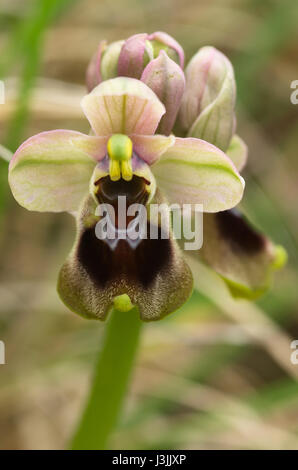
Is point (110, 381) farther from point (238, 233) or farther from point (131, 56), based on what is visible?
point (131, 56)

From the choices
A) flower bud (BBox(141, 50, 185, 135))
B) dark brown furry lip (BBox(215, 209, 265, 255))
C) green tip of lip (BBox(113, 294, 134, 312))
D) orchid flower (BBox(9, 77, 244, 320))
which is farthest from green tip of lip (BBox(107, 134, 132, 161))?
dark brown furry lip (BBox(215, 209, 265, 255))

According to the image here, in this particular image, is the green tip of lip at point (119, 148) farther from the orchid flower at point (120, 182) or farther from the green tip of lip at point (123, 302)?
the green tip of lip at point (123, 302)

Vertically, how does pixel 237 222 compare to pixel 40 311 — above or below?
below

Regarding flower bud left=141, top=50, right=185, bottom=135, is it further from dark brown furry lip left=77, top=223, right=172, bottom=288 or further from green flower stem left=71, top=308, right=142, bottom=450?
green flower stem left=71, top=308, right=142, bottom=450

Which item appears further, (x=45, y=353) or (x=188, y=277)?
(x=45, y=353)

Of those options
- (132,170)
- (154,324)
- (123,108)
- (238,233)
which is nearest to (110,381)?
(238,233)

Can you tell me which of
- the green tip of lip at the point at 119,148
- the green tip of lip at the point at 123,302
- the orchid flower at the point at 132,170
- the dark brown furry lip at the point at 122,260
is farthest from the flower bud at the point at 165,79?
the green tip of lip at the point at 123,302

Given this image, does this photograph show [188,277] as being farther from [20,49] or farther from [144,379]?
[144,379]

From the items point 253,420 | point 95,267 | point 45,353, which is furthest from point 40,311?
point 95,267
